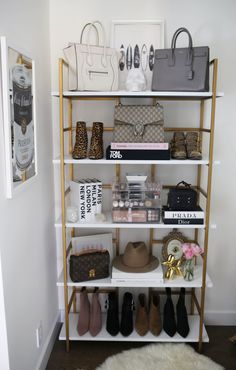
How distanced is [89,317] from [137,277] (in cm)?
45

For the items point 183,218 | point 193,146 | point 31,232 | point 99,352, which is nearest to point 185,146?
point 193,146

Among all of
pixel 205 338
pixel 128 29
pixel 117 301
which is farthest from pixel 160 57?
pixel 205 338

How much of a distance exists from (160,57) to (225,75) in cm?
53

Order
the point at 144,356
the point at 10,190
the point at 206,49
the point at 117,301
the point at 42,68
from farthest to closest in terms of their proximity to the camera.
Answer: the point at 117,301
the point at 144,356
the point at 42,68
the point at 206,49
the point at 10,190

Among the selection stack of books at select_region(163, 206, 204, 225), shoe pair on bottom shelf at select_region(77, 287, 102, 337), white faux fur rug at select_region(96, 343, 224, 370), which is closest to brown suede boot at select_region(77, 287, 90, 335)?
shoe pair on bottom shelf at select_region(77, 287, 102, 337)

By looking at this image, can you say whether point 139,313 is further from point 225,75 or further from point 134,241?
point 225,75

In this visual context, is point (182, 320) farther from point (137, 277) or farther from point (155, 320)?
point (137, 277)

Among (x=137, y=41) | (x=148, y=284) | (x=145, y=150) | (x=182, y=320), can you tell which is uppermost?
(x=137, y=41)

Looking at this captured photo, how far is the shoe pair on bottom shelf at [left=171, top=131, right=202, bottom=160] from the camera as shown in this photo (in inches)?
86.0

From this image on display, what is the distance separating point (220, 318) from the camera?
2727 millimetres

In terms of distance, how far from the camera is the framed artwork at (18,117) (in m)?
1.52

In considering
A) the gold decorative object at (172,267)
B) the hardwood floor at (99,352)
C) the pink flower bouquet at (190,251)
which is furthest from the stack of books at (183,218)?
the hardwood floor at (99,352)

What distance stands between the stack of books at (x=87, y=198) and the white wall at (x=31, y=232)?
20cm

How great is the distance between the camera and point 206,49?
2.04 meters
